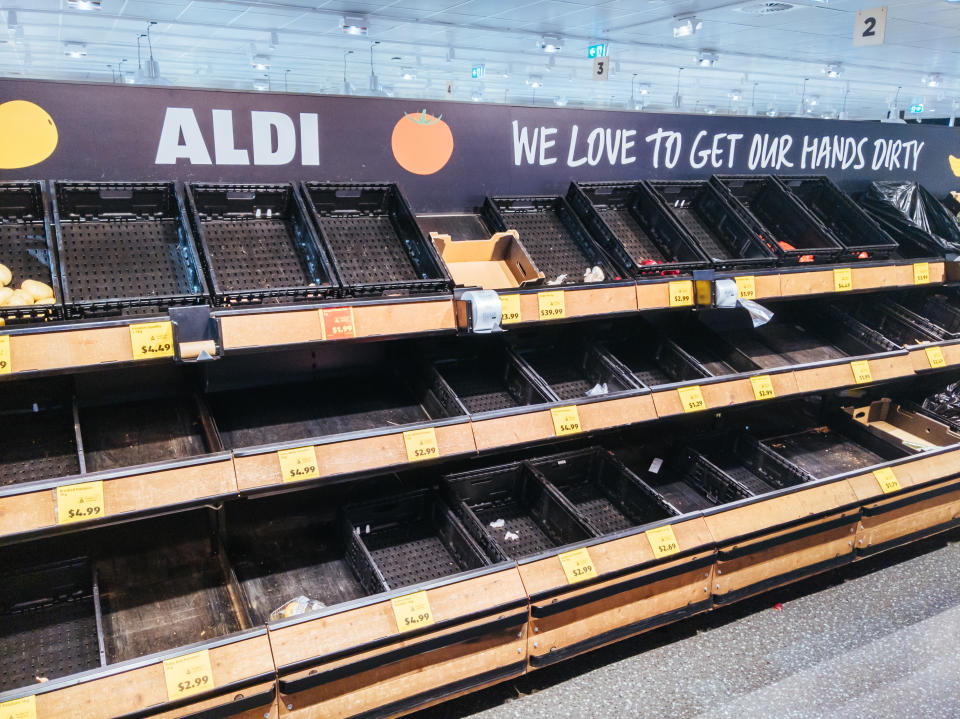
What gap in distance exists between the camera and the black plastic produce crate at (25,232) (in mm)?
1575

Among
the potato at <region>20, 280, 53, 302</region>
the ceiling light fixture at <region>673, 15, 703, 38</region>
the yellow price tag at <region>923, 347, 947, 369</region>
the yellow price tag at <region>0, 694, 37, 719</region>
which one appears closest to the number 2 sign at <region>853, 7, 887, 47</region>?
the ceiling light fixture at <region>673, 15, 703, 38</region>

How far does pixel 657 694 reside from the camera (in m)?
1.86

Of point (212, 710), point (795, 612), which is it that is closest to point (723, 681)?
point (795, 612)

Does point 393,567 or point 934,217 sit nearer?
point 393,567

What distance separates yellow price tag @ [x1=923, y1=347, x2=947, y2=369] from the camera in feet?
8.36

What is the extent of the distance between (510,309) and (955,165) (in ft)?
9.66

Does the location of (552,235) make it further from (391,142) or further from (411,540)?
(411,540)

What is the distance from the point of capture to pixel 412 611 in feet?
5.14

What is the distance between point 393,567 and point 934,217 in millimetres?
2798

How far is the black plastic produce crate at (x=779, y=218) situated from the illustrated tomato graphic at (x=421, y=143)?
108cm

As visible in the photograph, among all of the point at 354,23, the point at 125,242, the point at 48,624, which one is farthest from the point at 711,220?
the point at 354,23

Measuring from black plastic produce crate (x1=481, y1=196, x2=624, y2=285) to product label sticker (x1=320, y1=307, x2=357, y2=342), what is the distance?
0.72m

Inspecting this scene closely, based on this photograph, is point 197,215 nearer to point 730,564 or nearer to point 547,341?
point 547,341

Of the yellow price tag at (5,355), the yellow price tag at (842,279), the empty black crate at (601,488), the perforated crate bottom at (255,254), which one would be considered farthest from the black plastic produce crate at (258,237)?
the yellow price tag at (842,279)
